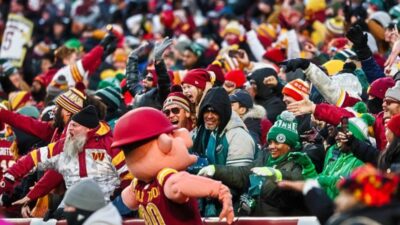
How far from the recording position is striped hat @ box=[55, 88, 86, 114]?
1178 centimetres

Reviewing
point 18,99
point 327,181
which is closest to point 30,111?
point 18,99

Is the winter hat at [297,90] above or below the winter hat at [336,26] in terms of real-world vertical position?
above

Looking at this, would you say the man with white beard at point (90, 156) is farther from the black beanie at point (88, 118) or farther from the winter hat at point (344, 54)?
the winter hat at point (344, 54)

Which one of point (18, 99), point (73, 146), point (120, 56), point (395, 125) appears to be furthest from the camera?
point (120, 56)

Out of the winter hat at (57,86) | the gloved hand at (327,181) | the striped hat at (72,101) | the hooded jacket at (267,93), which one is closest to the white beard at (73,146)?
the striped hat at (72,101)

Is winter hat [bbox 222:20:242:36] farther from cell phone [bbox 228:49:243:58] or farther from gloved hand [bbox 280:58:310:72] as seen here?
gloved hand [bbox 280:58:310:72]

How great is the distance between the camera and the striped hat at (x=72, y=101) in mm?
11777

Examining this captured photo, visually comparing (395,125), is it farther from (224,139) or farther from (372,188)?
(372,188)

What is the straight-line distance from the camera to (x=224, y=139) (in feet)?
34.8

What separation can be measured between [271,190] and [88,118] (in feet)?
7.09

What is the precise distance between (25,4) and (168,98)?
13807 millimetres

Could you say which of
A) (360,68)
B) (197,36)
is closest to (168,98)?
(360,68)

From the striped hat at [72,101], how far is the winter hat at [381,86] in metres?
2.78

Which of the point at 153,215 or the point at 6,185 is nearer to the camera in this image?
the point at 153,215
